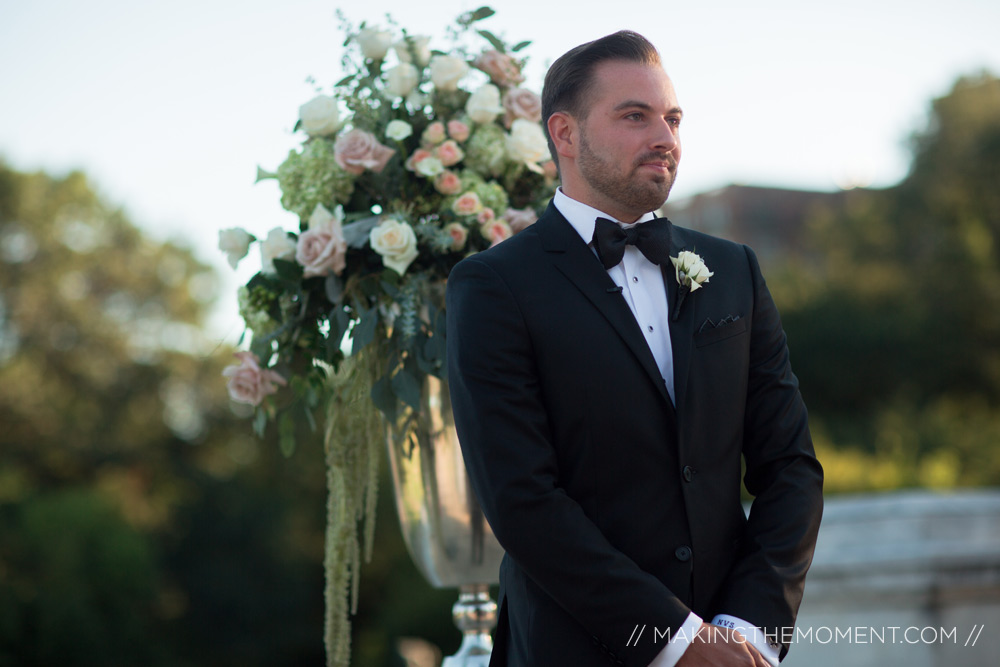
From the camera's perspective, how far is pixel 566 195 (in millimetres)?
2439

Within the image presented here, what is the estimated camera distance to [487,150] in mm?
3365

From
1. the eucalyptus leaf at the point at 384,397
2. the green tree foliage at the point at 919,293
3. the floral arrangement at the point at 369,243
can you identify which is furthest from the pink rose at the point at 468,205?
the green tree foliage at the point at 919,293

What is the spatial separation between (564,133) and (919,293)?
28249 mm

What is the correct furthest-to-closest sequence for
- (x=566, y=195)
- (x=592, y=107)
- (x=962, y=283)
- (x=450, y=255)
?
(x=962, y=283) < (x=450, y=255) < (x=566, y=195) < (x=592, y=107)

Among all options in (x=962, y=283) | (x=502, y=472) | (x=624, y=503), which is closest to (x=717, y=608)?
(x=624, y=503)

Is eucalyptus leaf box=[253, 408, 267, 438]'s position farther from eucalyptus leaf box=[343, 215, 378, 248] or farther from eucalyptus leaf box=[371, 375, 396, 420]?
eucalyptus leaf box=[343, 215, 378, 248]

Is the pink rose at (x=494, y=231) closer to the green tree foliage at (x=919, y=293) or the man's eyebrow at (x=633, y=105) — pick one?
the man's eyebrow at (x=633, y=105)

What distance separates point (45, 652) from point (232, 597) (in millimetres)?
4948

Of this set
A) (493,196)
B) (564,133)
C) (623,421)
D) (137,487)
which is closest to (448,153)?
(493,196)

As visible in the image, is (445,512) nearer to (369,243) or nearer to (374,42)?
(369,243)

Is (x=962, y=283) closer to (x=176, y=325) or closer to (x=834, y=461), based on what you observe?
(x=834, y=461)

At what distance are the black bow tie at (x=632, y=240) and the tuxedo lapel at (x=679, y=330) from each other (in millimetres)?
41

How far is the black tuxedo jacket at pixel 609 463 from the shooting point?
2.01 meters

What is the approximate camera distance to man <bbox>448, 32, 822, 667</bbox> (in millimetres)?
2014
